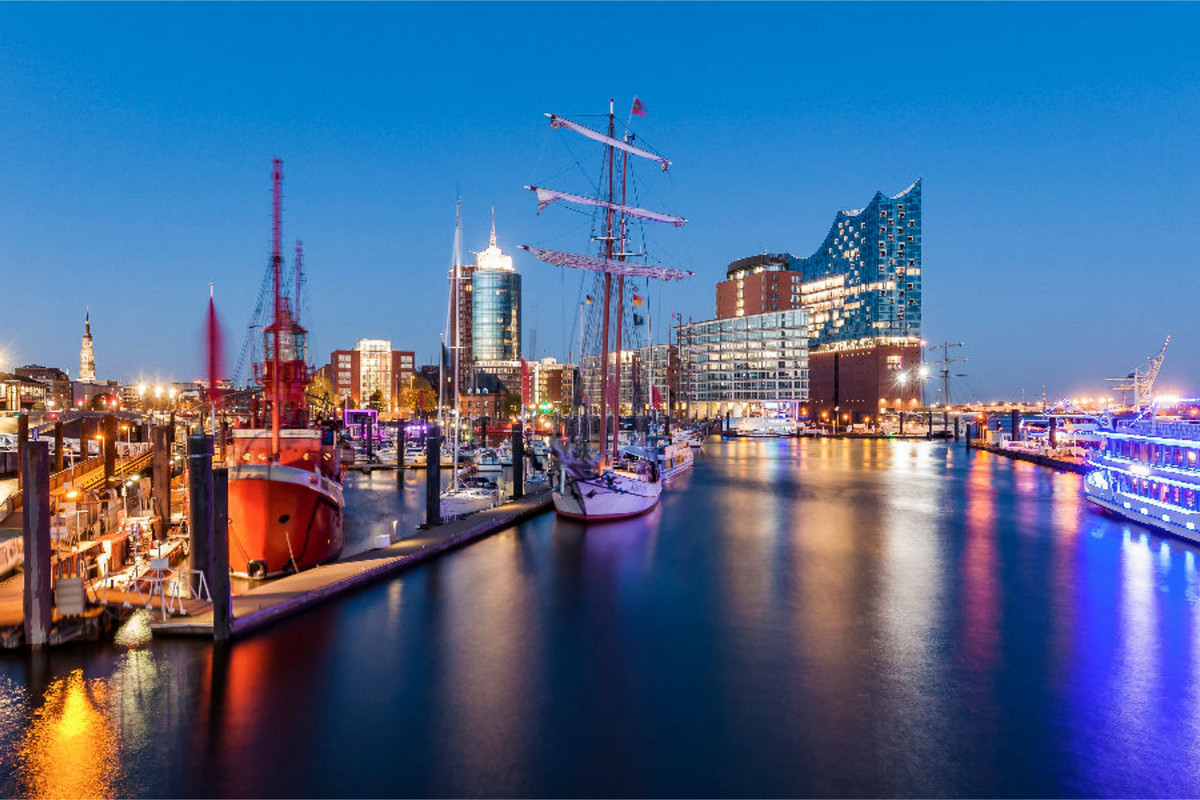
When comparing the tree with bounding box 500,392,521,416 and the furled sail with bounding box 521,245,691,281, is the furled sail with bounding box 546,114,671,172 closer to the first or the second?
the furled sail with bounding box 521,245,691,281

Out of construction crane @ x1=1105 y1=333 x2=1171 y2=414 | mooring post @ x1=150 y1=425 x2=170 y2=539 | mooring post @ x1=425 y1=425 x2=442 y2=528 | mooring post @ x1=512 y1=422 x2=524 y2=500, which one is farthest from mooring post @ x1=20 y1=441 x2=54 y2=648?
construction crane @ x1=1105 y1=333 x2=1171 y2=414

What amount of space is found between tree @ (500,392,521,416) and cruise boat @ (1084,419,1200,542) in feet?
437

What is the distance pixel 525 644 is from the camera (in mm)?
18969

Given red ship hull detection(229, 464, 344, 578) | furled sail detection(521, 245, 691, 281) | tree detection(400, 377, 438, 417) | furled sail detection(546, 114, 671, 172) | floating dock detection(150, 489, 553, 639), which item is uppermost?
furled sail detection(546, 114, 671, 172)

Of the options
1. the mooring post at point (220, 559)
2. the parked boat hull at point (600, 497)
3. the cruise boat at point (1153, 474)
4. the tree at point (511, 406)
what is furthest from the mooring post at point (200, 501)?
the tree at point (511, 406)

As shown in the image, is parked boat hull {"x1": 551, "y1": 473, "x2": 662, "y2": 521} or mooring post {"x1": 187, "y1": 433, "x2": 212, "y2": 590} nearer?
mooring post {"x1": 187, "y1": 433, "x2": 212, "y2": 590}

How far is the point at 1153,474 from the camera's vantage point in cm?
3697

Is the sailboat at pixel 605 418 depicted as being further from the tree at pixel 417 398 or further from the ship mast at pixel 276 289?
the tree at pixel 417 398

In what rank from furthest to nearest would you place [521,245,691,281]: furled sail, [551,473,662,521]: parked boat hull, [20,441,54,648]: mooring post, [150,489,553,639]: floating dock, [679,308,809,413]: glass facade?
1. [679,308,809,413]: glass facade
2. [521,245,691,281]: furled sail
3. [551,473,662,521]: parked boat hull
4. [150,489,553,639]: floating dock
5. [20,441,54,648]: mooring post

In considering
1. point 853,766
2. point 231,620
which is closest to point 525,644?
point 231,620

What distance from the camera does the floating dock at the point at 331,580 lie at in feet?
56.2

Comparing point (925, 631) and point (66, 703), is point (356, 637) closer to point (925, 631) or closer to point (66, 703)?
point (66, 703)

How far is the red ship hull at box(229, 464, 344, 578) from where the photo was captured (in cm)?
2292

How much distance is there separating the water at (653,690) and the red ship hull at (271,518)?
145 inches
